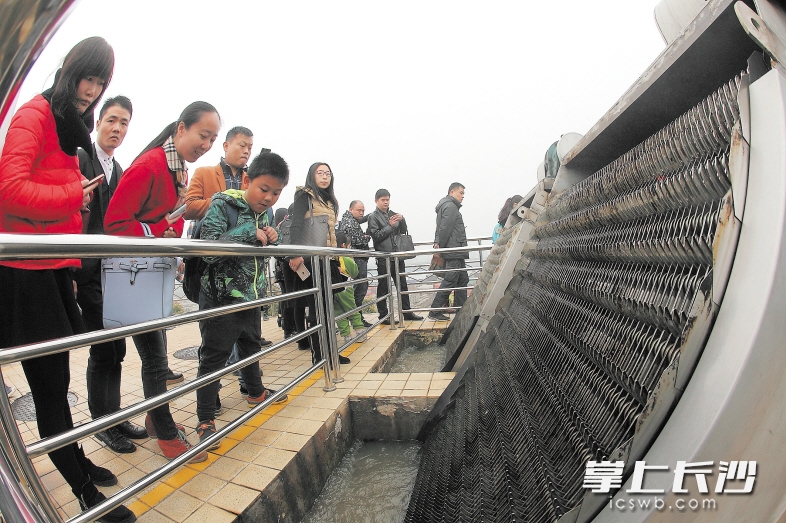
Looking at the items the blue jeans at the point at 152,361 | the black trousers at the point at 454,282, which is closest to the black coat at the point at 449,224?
the black trousers at the point at 454,282

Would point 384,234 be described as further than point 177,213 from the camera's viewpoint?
Yes

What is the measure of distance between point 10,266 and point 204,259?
3.10 ft

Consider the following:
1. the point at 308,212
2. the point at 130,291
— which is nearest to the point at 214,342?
the point at 130,291

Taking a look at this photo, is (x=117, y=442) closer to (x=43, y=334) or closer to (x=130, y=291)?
(x=130, y=291)

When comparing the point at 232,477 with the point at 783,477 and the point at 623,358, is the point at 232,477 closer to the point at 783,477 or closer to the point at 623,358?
the point at 623,358

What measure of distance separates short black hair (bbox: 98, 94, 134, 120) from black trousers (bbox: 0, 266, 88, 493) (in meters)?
1.40

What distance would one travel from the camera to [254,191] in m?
2.51

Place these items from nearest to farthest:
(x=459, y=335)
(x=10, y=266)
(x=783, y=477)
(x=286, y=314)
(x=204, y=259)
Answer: (x=783, y=477) < (x=10, y=266) < (x=204, y=259) < (x=459, y=335) < (x=286, y=314)

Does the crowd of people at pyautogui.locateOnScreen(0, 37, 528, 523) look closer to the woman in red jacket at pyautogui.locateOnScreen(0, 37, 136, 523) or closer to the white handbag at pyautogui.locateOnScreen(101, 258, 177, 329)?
the woman in red jacket at pyautogui.locateOnScreen(0, 37, 136, 523)

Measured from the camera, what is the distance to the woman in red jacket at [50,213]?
1.50 metres

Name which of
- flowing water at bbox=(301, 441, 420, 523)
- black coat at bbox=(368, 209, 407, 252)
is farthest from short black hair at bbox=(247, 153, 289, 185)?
black coat at bbox=(368, 209, 407, 252)

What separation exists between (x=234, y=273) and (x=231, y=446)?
1.01 metres

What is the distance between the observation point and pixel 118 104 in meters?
2.48

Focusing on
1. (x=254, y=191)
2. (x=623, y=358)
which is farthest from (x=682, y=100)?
(x=254, y=191)
